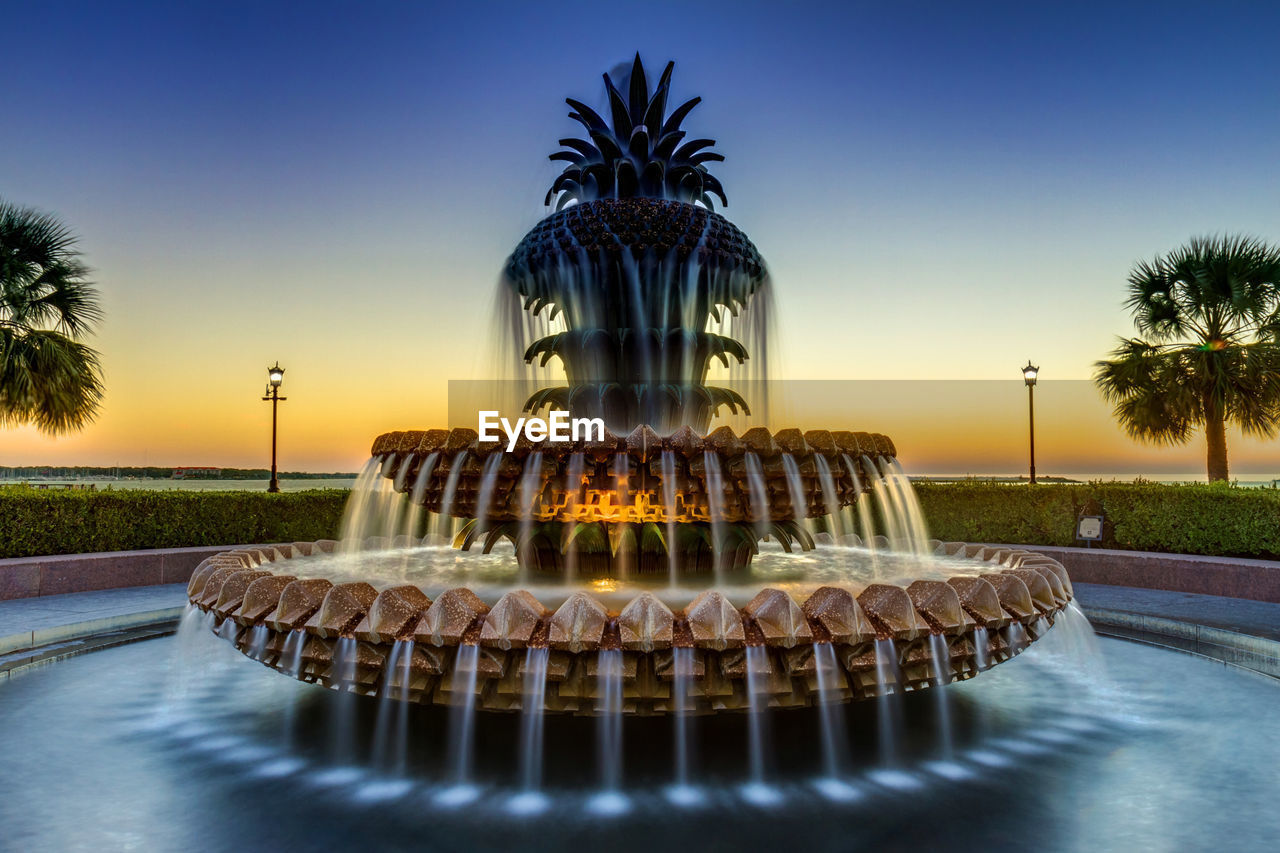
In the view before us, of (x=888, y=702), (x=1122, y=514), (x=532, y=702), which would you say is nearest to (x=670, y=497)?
(x=532, y=702)

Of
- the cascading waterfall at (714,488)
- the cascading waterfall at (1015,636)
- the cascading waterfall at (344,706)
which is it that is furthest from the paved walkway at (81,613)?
the cascading waterfall at (1015,636)

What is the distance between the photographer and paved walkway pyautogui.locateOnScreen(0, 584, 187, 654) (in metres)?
6.62

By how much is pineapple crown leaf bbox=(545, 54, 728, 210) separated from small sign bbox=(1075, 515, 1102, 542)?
1041 centimetres

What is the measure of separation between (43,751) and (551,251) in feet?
14.7

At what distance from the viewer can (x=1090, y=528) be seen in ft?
41.9

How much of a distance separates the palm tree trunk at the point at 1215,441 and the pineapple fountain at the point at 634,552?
1477 centimetres

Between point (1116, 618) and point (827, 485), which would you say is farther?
point (1116, 618)

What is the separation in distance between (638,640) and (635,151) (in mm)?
4437

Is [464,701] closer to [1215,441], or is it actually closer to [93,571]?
[93,571]

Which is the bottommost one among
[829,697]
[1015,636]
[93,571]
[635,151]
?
[93,571]

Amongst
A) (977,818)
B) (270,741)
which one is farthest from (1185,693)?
(270,741)

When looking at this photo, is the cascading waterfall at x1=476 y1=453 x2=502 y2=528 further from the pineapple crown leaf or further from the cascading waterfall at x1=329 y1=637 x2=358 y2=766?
the pineapple crown leaf

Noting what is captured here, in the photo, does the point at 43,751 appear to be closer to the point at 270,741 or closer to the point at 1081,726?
the point at 270,741

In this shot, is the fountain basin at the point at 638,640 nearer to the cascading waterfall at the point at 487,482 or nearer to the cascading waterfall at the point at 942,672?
the cascading waterfall at the point at 942,672
